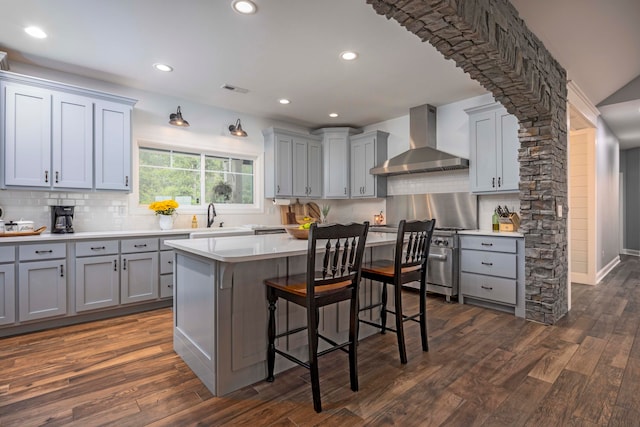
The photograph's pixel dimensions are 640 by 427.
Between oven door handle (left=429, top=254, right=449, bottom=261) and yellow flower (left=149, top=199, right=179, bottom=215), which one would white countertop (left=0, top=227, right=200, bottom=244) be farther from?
oven door handle (left=429, top=254, right=449, bottom=261)

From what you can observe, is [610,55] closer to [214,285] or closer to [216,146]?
[214,285]

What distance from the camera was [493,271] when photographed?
3.68 m

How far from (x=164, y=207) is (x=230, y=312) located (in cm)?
248

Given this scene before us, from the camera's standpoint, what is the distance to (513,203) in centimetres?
415

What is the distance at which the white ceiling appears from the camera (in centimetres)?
252

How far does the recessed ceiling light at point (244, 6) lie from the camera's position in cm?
239

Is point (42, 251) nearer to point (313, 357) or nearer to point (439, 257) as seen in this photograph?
point (313, 357)

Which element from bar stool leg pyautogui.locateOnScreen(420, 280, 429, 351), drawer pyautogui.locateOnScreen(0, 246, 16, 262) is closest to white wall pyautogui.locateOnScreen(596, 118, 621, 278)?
bar stool leg pyautogui.locateOnScreen(420, 280, 429, 351)

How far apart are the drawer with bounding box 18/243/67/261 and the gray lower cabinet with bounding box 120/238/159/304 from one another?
51 centimetres

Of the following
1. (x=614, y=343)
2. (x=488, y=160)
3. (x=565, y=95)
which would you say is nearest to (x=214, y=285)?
(x=614, y=343)

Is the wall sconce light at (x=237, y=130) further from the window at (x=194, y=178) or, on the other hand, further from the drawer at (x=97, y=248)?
the drawer at (x=97, y=248)

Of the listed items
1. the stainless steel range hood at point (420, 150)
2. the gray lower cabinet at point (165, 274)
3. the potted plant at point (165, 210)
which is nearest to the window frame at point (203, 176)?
the potted plant at point (165, 210)

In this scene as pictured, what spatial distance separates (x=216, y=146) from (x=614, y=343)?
493cm

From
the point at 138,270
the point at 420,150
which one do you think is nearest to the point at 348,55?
the point at 420,150
